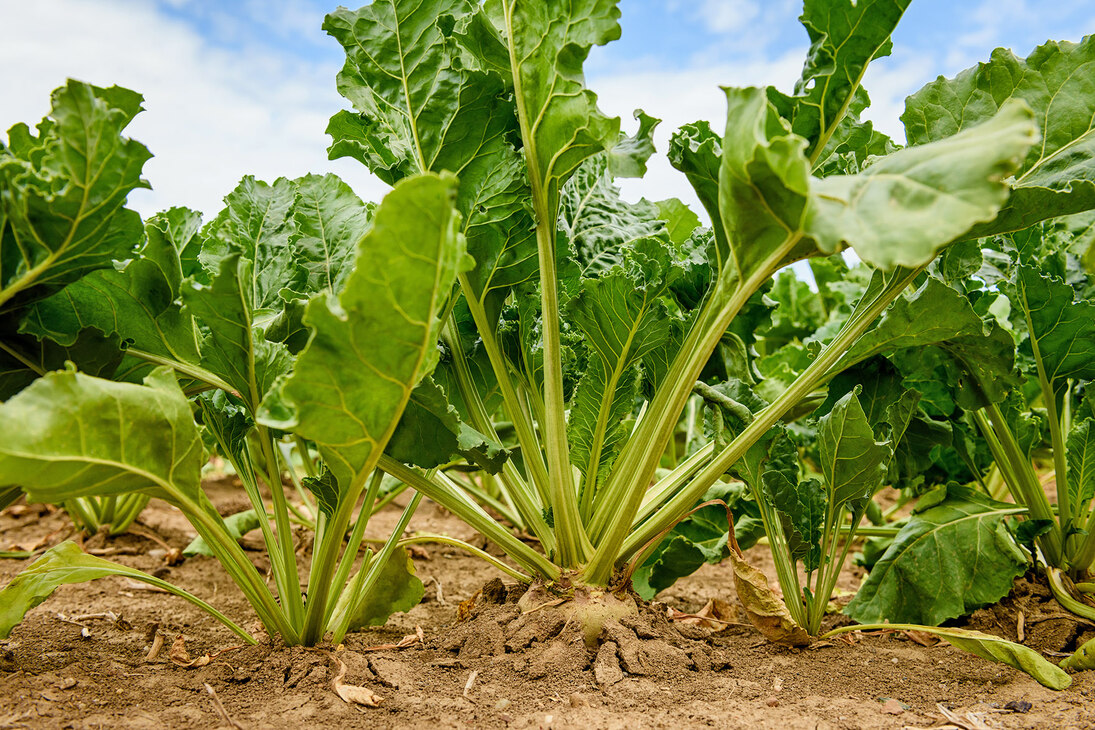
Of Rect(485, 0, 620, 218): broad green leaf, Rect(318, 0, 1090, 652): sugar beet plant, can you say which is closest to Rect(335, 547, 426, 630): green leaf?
Rect(318, 0, 1090, 652): sugar beet plant

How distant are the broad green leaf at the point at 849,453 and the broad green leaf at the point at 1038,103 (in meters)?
0.41

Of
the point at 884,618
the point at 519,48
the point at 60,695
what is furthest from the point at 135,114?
the point at 884,618

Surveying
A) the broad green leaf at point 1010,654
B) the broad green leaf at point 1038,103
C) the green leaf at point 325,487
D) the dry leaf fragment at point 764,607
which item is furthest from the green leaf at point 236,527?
the broad green leaf at point 1038,103

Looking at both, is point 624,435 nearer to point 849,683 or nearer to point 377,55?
point 849,683

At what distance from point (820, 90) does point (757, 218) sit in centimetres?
33

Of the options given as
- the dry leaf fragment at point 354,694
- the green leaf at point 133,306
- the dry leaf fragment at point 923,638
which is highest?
the green leaf at point 133,306

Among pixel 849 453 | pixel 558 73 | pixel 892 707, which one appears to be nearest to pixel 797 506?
pixel 849 453

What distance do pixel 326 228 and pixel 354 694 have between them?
912 mm

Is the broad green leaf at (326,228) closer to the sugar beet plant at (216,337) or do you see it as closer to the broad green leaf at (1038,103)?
the sugar beet plant at (216,337)

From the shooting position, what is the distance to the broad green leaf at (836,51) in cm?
130

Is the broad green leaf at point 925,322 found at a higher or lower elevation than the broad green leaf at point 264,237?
lower

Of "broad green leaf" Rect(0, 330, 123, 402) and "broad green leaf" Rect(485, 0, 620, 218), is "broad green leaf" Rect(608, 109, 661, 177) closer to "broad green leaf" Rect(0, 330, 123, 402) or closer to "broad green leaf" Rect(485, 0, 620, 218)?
"broad green leaf" Rect(485, 0, 620, 218)

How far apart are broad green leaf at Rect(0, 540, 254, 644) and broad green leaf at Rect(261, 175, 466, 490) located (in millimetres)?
605

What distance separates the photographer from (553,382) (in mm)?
1551
